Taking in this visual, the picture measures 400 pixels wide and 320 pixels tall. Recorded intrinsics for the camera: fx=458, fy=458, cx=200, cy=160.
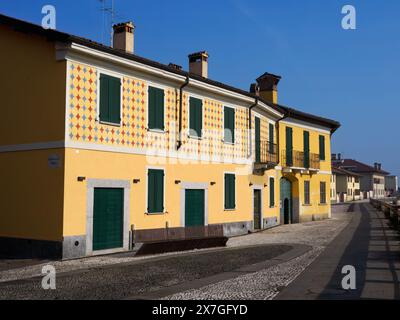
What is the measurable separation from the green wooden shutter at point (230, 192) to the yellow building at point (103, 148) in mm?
45

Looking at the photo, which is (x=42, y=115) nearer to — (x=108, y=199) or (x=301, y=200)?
(x=108, y=199)

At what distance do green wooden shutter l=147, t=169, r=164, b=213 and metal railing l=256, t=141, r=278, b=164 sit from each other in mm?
7652

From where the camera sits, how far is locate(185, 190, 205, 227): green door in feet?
58.8

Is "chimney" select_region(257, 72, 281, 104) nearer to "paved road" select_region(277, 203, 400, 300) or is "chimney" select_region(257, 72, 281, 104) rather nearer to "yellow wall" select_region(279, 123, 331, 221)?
"yellow wall" select_region(279, 123, 331, 221)

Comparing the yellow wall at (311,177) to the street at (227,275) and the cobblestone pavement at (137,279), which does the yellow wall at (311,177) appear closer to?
the street at (227,275)

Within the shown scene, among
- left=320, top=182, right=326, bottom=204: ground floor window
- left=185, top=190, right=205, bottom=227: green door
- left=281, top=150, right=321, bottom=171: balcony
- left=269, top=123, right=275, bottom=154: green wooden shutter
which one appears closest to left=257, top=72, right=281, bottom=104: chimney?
left=281, top=150, right=321, bottom=171: balcony

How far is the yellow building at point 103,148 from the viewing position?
13500 mm

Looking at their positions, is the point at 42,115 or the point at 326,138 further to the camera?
the point at 326,138

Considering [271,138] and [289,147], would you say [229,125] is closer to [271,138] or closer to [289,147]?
[271,138]

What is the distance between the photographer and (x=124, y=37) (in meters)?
17.1

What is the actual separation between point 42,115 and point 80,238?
3.96 m

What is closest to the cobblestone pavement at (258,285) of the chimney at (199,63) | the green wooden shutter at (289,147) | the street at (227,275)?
the street at (227,275)

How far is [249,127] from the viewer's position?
22.1m
